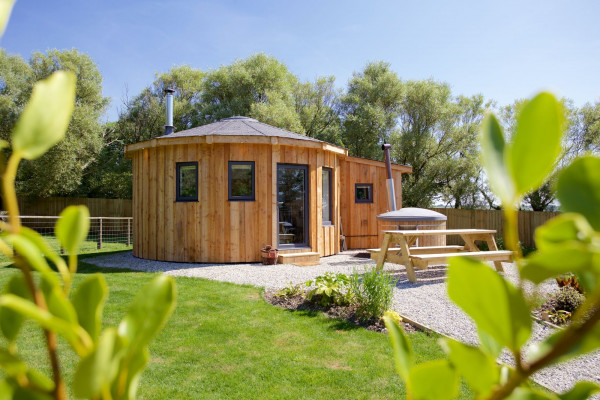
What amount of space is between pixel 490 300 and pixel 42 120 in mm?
335

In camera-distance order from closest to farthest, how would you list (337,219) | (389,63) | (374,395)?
1. (374,395)
2. (337,219)
3. (389,63)

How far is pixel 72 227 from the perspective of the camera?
31cm

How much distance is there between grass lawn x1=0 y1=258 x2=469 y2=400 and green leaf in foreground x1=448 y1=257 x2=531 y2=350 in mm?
2741

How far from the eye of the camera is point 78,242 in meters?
0.31

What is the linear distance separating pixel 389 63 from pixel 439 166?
7.04 metres


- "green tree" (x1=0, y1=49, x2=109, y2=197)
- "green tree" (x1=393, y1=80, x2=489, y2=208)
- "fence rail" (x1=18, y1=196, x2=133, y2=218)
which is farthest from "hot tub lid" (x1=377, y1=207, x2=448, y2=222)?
"green tree" (x1=0, y1=49, x2=109, y2=197)

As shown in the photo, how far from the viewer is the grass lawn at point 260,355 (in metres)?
2.77

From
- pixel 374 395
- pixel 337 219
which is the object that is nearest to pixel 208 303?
pixel 374 395

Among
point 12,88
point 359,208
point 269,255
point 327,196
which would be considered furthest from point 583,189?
point 12,88

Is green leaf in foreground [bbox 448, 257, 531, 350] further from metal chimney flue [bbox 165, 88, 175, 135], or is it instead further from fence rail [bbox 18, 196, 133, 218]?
fence rail [bbox 18, 196, 133, 218]

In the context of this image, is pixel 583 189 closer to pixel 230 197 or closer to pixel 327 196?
pixel 230 197

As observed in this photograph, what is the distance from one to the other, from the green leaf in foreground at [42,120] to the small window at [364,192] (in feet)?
36.6

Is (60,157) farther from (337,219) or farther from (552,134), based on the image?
(552,134)

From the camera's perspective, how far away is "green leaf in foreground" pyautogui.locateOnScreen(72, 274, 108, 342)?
0.31 meters
